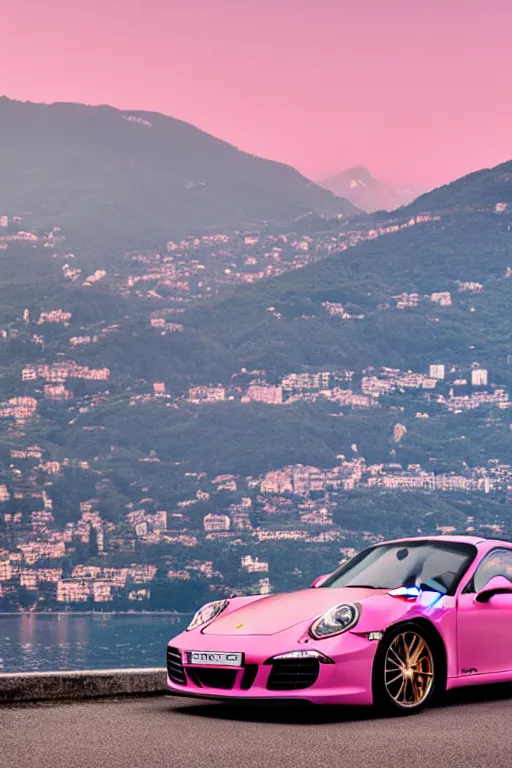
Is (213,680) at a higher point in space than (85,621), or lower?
higher

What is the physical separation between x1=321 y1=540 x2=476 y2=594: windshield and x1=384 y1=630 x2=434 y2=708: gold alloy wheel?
0.55m

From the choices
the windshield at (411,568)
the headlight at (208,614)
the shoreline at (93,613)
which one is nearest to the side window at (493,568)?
the windshield at (411,568)

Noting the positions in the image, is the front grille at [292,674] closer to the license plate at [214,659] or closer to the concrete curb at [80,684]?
the license plate at [214,659]

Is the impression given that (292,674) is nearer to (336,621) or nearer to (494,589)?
(336,621)

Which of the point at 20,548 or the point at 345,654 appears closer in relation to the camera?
the point at 345,654

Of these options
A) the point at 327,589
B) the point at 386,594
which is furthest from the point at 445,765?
the point at 327,589

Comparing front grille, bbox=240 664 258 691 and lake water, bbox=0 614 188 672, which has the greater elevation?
front grille, bbox=240 664 258 691

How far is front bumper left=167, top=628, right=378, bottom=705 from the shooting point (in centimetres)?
880

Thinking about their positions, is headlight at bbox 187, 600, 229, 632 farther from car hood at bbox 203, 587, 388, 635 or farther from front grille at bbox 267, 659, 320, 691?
front grille at bbox 267, 659, 320, 691

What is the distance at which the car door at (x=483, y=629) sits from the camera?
956 cm

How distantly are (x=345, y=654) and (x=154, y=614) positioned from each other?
6475 inches

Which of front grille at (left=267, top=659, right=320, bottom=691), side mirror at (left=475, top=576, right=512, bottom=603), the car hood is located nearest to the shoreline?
the car hood

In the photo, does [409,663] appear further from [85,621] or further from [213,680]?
[85,621]

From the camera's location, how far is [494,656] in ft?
32.1
